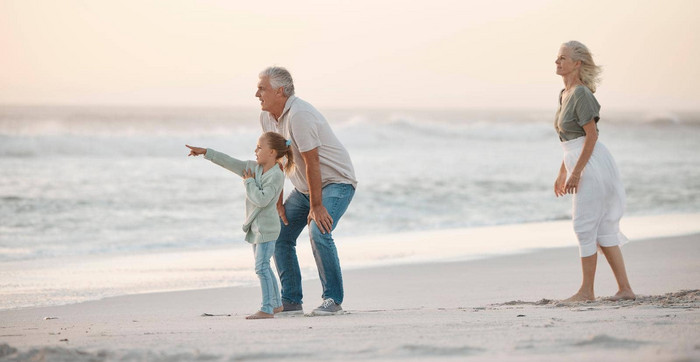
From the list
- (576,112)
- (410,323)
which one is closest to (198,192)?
(576,112)

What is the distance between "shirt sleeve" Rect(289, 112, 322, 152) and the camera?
15.6 ft

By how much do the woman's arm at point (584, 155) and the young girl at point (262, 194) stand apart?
1.85 meters

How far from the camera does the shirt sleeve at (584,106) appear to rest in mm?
5227

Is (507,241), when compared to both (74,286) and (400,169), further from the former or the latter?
(400,169)

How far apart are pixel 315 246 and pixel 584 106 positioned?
192 centimetres

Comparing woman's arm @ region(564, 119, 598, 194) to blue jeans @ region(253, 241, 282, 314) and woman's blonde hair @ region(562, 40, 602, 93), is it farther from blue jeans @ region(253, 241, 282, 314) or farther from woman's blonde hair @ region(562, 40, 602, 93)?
blue jeans @ region(253, 241, 282, 314)

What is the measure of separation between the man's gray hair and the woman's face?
5.84ft

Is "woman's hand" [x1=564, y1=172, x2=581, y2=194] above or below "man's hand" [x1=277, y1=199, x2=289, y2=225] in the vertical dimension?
above

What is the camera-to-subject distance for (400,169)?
19719 millimetres

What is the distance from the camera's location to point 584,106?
5.23 metres

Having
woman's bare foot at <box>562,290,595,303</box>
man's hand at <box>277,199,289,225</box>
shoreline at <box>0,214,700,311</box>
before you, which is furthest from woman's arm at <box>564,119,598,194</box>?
shoreline at <box>0,214,700,311</box>

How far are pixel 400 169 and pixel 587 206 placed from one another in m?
14.4

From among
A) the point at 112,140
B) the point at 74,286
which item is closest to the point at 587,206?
the point at 74,286

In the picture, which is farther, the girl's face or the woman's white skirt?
the woman's white skirt
